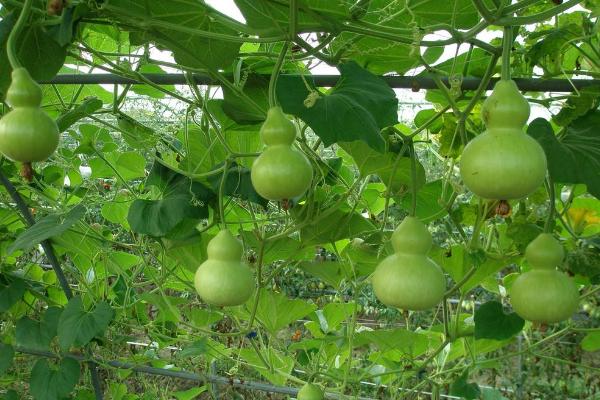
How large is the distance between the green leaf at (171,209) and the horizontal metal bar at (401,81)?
0.21m

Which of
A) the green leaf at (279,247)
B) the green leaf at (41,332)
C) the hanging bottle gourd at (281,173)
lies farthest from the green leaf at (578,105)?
the green leaf at (41,332)

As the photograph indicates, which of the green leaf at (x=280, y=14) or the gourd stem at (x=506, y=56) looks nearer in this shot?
the gourd stem at (x=506, y=56)

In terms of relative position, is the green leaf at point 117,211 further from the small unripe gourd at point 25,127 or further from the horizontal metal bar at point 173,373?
the small unripe gourd at point 25,127

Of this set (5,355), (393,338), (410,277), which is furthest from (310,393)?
(5,355)

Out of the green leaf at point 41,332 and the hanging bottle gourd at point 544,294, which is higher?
the hanging bottle gourd at point 544,294

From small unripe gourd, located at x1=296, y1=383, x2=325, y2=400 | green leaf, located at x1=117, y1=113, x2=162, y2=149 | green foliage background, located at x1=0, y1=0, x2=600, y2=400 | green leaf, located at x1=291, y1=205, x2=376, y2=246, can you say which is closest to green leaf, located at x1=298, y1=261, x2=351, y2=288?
green foliage background, located at x1=0, y1=0, x2=600, y2=400

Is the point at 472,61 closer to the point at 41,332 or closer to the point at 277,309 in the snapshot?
the point at 277,309

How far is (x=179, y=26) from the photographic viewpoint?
765mm

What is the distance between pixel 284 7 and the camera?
0.77 metres

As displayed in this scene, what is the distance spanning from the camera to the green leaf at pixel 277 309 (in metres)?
1.48

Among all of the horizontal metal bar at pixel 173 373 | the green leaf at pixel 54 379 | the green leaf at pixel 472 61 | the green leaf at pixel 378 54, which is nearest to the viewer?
the green leaf at pixel 378 54

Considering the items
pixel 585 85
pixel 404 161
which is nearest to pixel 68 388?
pixel 404 161

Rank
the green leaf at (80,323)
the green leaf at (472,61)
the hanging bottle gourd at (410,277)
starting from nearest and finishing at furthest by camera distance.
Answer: the hanging bottle gourd at (410,277), the green leaf at (472,61), the green leaf at (80,323)

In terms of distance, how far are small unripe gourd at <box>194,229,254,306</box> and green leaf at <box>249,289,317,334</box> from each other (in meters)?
0.61
